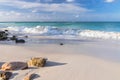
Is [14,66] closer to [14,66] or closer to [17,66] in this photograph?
[14,66]

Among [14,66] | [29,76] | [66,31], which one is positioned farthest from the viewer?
[66,31]

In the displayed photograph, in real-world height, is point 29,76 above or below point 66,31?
below

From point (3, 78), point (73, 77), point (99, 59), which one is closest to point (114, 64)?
point (99, 59)

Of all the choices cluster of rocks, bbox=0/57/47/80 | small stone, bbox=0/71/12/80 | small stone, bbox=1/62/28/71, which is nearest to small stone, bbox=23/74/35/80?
cluster of rocks, bbox=0/57/47/80

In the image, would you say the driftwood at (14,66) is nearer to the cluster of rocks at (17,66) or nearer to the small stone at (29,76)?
the cluster of rocks at (17,66)

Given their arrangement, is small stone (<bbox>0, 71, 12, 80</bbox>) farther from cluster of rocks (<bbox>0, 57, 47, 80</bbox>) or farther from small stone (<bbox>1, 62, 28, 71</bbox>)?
small stone (<bbox>1, 62, 28, 71</bbox>)

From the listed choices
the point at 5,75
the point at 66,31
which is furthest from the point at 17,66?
the point at 66,31

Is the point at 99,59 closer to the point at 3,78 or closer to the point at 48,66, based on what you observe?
the point at 48,66

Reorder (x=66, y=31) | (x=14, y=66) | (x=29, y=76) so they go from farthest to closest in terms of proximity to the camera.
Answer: (x=66, y=31), (x=14, y=66), (x=29, y=76)

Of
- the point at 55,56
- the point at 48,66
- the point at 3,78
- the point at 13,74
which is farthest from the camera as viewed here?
the point at 55,56

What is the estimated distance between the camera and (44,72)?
22.0 feet

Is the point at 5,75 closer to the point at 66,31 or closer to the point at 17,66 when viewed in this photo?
the point at 17,66

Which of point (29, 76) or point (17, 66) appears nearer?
point (29, 76)

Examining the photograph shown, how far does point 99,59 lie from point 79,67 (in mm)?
1610
